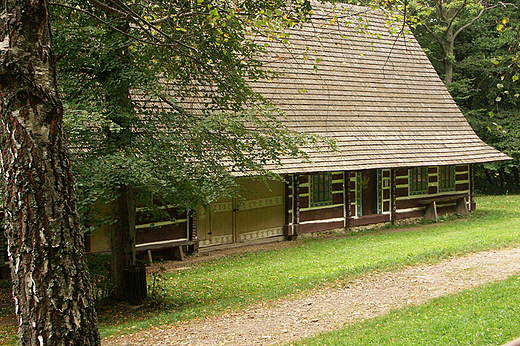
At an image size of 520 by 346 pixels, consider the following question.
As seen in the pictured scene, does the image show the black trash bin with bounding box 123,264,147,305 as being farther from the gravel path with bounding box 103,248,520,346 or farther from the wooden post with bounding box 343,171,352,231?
the wooden post with bounding box 343,171,352,231

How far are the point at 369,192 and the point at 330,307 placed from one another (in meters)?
10.6

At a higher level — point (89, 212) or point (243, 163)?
point (243, 163)

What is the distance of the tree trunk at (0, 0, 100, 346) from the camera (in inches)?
144

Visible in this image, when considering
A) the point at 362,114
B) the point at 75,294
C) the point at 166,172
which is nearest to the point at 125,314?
the point at 166,172

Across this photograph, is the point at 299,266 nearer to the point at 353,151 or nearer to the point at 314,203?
the point at 314,203

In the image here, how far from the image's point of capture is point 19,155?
371 centimetres

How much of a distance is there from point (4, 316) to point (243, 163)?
199 inches

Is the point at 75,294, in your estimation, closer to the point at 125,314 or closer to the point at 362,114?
the point at 125,314

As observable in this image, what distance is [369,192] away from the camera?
1805 centimetres

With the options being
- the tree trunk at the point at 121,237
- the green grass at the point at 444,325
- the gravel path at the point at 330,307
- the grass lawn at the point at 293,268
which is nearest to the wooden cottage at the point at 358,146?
the grass lawn at the point at 293,268

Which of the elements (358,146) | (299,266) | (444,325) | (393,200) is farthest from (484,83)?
(444,325)

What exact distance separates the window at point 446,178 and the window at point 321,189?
5.59 m

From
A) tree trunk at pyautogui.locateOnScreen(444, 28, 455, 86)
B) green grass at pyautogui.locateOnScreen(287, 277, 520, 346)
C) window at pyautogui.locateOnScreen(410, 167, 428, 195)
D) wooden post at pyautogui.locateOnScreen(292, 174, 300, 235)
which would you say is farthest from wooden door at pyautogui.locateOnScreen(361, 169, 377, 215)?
tree trunk at pyautogui.locateOnScreen(444, 28, 455, 86)

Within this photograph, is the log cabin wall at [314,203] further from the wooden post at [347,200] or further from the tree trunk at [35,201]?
the tree trunk at [35,201]
